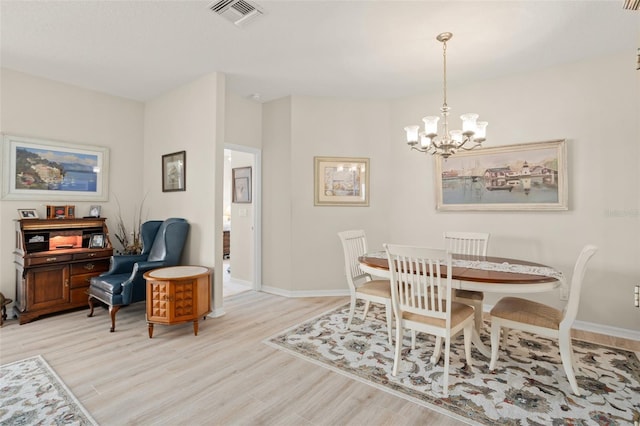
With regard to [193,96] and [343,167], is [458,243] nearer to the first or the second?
[343,167]

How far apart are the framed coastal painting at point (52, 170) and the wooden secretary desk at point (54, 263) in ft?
1.44

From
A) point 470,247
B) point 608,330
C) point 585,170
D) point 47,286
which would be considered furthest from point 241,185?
point 608,330

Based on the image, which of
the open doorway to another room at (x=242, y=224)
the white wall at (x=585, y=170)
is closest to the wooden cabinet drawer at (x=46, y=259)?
the open doorway to another room at (x=242, y=224)

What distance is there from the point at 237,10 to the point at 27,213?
3.40 meters

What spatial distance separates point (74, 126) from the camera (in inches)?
162

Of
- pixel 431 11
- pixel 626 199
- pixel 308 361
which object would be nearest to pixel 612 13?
pixel 431 11

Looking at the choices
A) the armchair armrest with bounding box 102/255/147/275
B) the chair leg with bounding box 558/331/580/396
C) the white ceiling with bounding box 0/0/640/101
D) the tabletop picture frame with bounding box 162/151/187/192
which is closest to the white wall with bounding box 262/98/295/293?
the white ceiling with bounding box 0/0/640/101

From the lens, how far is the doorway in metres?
4.84

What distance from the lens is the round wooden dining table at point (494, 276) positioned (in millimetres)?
2240

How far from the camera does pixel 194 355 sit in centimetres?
273

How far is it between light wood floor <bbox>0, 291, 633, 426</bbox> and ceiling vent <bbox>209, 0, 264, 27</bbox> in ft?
9.38

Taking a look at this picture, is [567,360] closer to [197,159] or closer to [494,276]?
[494,276]

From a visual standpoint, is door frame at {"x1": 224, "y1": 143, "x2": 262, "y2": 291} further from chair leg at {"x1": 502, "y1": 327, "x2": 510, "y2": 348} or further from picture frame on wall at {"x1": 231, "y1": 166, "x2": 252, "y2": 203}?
chair leg at {"x1": 502, "y1": 327, "x2": 510, "y2": 348}

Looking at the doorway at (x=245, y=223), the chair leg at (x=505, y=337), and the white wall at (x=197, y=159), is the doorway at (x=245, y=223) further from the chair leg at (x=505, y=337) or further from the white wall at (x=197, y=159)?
the chair leg at (x=505, y=337)
